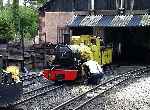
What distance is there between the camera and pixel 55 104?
1627cm

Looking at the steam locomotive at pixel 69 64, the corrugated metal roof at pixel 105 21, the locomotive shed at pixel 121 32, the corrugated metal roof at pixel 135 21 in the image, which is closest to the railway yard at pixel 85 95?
the steam locomotive at pixel 69 64

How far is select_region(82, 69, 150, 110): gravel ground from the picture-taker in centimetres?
1583

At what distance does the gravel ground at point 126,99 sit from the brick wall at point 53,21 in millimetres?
17528

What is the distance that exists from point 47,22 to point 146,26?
10051mm

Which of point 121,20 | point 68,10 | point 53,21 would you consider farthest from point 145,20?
point 53,21

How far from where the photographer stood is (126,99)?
17.4m

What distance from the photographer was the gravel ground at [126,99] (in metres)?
15.8

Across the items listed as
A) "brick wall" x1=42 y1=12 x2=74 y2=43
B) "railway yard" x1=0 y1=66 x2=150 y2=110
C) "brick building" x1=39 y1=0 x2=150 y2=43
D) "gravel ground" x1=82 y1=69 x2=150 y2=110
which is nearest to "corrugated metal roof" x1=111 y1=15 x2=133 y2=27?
"brick building" x1=39 y1=0 x2=150 y2=43

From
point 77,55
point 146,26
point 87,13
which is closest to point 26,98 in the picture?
point 77,55

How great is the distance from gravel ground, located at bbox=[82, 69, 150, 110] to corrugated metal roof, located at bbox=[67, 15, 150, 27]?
40.4ft

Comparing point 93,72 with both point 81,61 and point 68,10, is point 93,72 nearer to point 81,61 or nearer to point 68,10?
point 81,61

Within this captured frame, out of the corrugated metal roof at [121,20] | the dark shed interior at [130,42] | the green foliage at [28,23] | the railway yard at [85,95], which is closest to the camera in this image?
the railway yard at [85,95]

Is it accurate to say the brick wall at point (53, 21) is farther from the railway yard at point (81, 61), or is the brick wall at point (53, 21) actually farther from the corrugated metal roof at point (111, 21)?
the corrugated metal roof at point (111, 21)

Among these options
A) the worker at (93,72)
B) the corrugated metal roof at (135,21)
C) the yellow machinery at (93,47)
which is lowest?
the worker at (93,72)
